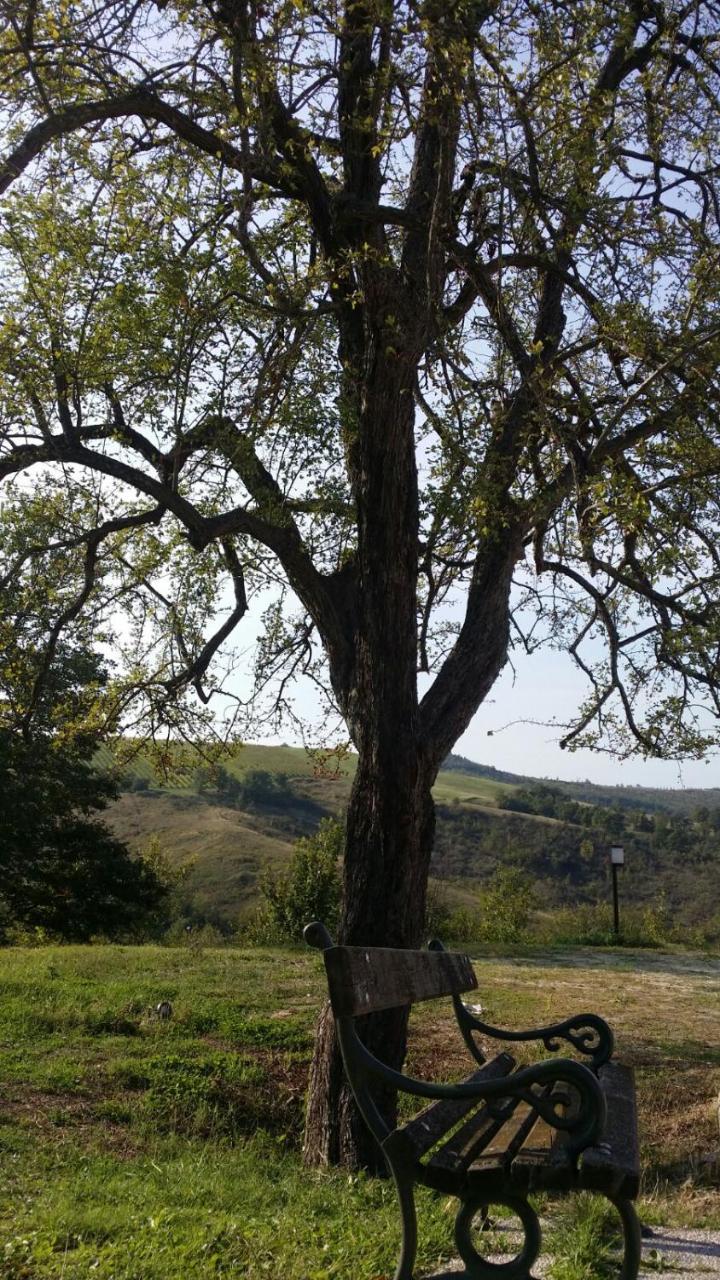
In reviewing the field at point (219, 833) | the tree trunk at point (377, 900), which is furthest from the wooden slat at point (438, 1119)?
the field at point (219, 833)

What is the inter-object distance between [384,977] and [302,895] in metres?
19.1

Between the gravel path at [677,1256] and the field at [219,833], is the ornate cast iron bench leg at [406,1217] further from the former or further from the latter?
the field at [219,833]

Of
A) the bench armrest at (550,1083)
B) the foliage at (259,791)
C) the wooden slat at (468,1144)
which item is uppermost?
the foliage at (259,791)

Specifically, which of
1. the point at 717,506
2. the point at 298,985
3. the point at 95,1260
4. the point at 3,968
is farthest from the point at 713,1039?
the point at 95,1260

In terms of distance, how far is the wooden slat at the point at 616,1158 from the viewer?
2.78 meters

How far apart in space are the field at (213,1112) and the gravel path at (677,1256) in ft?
0.57

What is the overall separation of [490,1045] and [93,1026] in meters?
3.32

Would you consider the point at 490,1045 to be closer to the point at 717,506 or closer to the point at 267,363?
the point at 717,506

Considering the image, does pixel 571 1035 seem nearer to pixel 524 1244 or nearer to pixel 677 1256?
pixel 677 1256

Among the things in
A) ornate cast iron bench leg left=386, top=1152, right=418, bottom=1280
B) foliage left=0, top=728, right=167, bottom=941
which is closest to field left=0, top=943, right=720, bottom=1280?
ornate cast iron bench leg left=386, top=1152, right=418, bottom=1280

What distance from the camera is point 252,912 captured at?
25828 mm

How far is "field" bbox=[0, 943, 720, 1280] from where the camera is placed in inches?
148

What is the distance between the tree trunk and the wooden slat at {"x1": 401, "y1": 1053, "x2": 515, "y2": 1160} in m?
1.70

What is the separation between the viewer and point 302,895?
2217 centimetres
